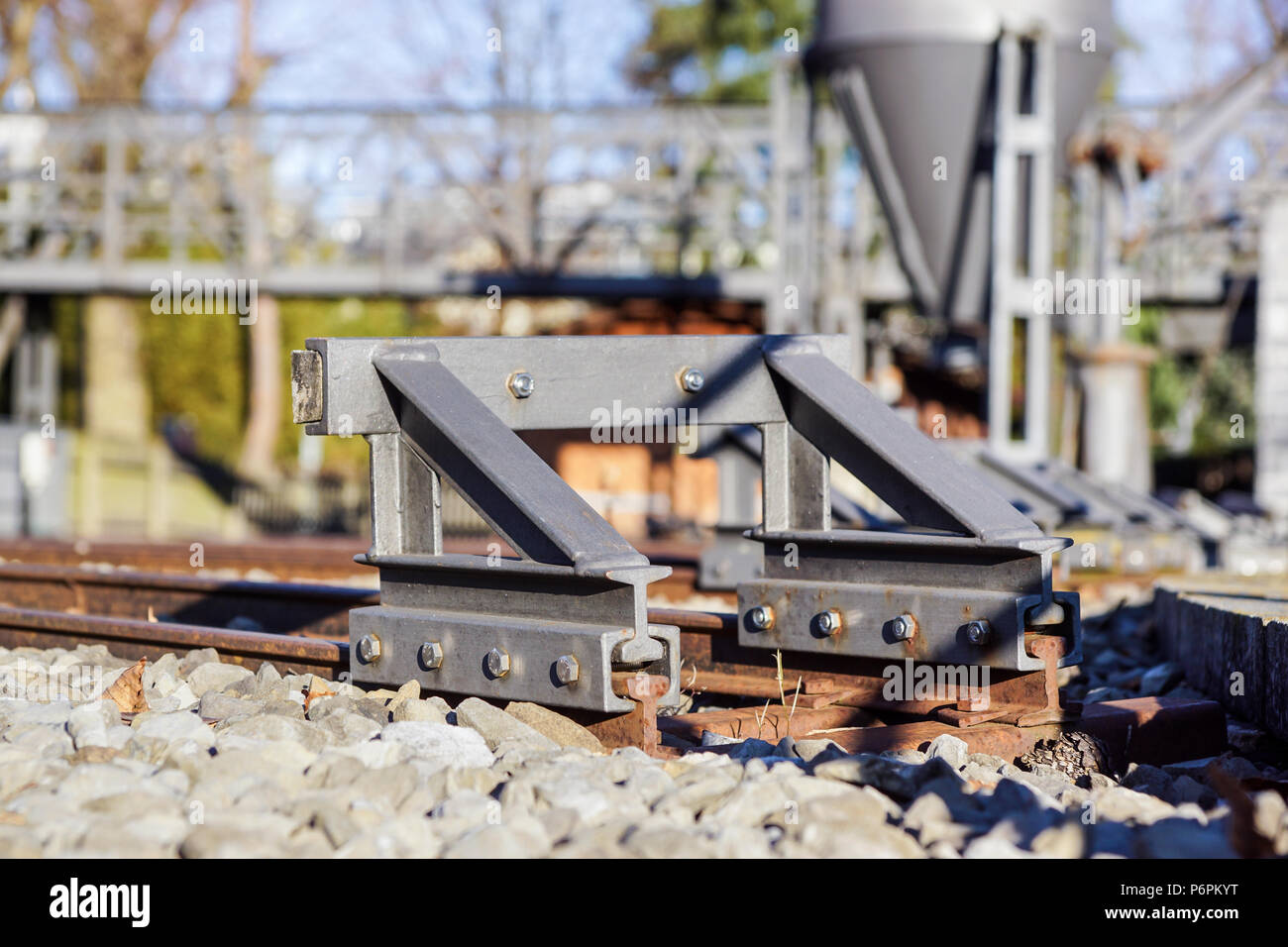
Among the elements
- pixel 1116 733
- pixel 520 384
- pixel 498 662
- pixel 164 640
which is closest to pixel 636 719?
pixel 498 662

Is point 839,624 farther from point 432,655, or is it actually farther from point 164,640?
point 164,640

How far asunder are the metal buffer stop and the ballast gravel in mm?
200

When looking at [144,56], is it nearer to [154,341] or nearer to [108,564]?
[154,341]

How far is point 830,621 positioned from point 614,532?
93 cm

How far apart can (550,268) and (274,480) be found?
8.99 m

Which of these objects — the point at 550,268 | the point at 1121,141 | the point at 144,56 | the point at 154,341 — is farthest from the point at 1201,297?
the point at 154,341

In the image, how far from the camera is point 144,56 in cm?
2638

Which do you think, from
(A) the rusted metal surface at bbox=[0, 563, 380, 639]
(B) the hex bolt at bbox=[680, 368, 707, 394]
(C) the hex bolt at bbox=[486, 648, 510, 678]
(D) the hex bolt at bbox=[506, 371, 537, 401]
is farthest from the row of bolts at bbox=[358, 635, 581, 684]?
(B) the hex bolt at bbox=[680, 368, 707, 394]

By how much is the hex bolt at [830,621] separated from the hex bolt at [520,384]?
3.49ft

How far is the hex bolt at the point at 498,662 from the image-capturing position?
366 cm

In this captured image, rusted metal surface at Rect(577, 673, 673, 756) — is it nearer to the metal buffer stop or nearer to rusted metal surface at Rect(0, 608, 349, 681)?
the metal buffer stop

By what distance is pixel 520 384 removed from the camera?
13.7 ft

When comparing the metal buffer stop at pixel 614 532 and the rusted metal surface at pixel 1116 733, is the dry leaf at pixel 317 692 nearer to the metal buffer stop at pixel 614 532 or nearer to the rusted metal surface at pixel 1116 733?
the metal buffer stop at pixel 614 532

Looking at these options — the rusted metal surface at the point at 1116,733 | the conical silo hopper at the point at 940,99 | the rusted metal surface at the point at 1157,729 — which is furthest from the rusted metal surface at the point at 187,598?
the conical silo hopper at the point at 940,99
